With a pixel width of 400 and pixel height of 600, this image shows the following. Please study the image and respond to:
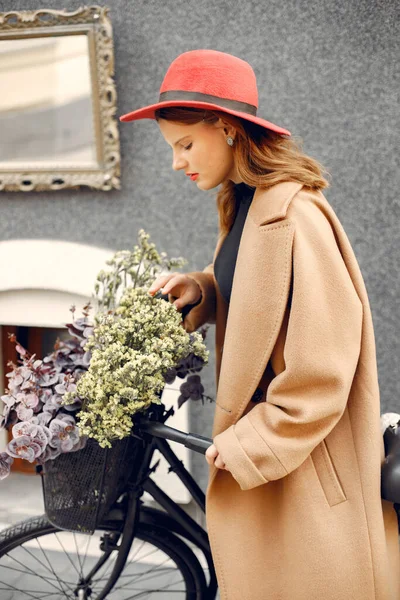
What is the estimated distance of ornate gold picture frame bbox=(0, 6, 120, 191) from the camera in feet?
7.35

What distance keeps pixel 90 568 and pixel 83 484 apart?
124 cm

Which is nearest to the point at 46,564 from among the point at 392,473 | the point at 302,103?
the point at 392,473

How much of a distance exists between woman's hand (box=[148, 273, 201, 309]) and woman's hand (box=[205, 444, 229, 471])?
1.33 ft

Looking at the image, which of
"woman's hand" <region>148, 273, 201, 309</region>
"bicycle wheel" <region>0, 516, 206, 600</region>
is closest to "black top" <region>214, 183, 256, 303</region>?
"woman's hand" <region>148, 273, 201, 309</region>

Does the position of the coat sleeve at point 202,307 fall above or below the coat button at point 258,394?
above

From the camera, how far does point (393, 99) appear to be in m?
2.11

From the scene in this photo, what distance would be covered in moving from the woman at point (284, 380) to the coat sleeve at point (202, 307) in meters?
0.32

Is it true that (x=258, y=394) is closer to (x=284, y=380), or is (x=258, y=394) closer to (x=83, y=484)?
(x=284, y=380)

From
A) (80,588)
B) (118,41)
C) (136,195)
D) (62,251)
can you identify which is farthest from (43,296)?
(80,588)

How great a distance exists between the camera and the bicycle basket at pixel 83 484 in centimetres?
147

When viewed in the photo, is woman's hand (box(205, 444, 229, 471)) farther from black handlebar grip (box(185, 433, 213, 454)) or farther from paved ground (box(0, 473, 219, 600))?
paved ground (box(0, 473, 219, 600))

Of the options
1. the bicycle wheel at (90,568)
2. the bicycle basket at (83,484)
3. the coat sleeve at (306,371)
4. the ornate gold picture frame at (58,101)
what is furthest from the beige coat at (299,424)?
the ornate gold picture frame at (58,101)

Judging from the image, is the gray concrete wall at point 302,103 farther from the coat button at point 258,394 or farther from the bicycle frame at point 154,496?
the coat button at point 258,394

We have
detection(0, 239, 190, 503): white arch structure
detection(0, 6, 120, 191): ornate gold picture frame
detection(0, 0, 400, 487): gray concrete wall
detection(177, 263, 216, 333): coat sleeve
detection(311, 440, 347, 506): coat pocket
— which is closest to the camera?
detection(311, 440, 347, 506): coat pocket
